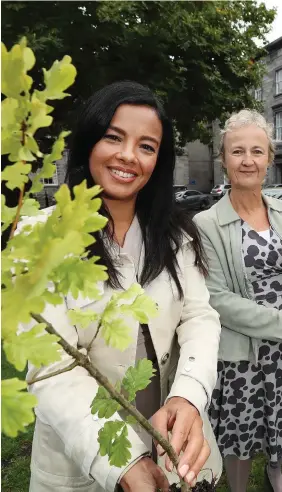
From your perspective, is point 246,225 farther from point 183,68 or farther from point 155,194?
point 183,68

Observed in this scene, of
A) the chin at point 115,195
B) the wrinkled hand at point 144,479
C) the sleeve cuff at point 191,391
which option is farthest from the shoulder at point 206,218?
the wrinkled hand at point 144,479

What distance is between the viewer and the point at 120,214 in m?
1.62

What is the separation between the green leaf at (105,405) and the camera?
0.85m

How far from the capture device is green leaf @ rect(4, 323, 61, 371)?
1.81 feet

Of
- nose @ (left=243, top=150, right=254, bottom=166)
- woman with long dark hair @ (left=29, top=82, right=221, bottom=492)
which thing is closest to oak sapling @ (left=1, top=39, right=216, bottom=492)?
woman with long dark hair @ (left=29, top=82, right=221, bottom=492)

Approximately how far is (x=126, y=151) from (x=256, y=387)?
1769 mm

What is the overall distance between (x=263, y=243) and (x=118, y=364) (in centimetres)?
132

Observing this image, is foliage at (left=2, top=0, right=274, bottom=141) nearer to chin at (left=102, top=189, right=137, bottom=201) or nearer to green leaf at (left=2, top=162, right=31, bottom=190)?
chin at (left=102, top=189, right=137, bottom=201)

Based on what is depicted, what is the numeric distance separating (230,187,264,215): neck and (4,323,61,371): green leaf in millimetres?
2108

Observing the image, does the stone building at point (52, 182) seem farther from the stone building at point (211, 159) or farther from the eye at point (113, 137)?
the stone building at point (211, 159)

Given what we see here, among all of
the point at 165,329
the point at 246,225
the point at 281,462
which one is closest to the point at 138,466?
the point at 165,329

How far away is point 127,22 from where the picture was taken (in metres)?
8.90

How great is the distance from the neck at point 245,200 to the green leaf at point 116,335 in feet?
6.35

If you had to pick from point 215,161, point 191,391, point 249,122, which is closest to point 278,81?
point 215,161
